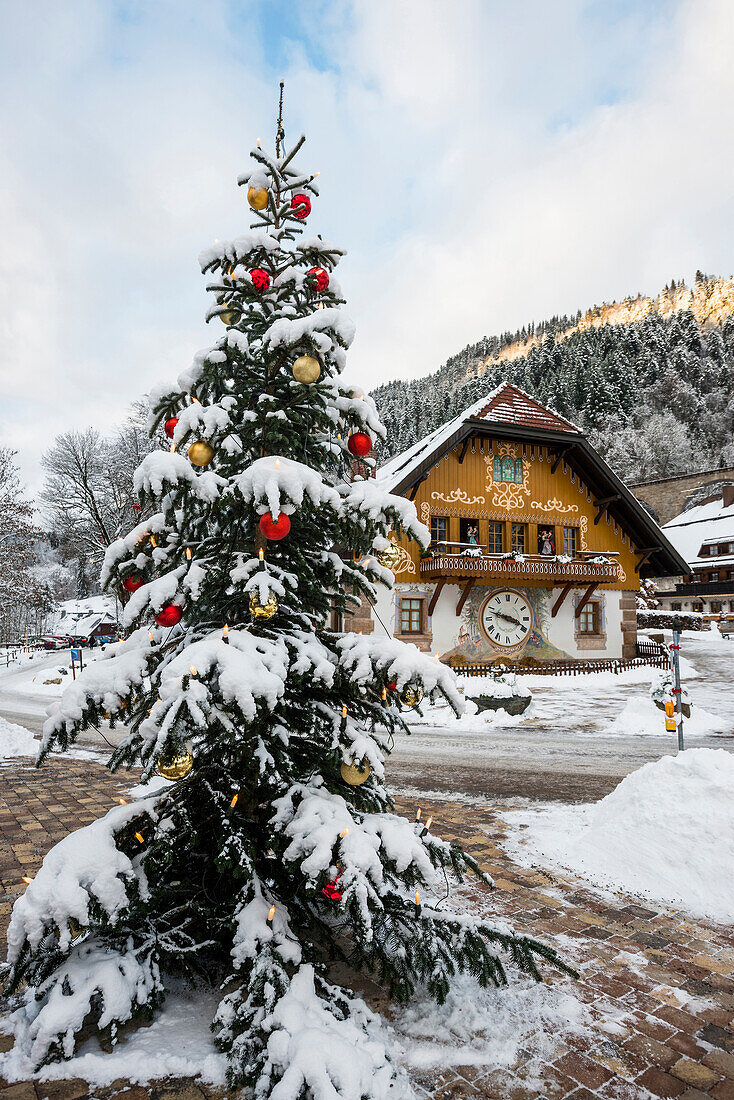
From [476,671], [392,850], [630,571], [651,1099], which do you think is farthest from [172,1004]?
[630,571]

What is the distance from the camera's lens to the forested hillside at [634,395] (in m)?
77.4

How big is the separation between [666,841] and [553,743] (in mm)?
7715

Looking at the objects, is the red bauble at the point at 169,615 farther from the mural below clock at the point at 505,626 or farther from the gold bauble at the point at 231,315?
the mural below clock at the point at 505,626

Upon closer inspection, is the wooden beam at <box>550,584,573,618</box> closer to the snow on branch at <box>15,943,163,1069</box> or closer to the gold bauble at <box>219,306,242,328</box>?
the gold bauble at <box>219,306,242,328</box>

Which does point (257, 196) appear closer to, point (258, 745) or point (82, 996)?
point (258, 745)

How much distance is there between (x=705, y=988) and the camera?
3.37 m

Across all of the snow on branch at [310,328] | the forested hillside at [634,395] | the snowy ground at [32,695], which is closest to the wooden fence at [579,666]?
the snowy ground at [32,695]

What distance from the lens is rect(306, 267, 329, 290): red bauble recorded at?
3.60 metres

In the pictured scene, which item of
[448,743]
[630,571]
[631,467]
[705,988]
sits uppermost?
[631,467]

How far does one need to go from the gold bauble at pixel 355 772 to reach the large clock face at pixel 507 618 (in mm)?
20900

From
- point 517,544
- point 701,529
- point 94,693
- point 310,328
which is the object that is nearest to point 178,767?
point 94,693

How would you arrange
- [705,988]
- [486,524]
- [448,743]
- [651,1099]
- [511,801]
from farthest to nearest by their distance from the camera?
1. [486,524]
2. [448,743]
3. [511,801]
4. [705,988]
5. [651,1099]

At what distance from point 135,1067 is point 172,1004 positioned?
0.51 metres

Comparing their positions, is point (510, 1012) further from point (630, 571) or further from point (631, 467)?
point (631, 467)
